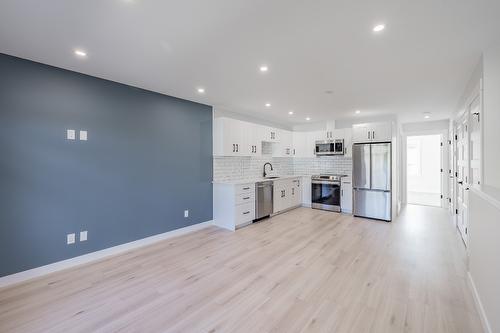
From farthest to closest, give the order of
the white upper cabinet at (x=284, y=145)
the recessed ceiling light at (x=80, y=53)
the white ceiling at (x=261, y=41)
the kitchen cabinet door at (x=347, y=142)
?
the white upper cabinet at (x=284, y=145), the kitchen cabinet door at (x=347, y=142), the recessed ceiling light at (x=80, y=53), the white ceiling at (x=261, y=41)

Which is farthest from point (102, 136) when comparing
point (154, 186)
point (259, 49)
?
point (259, 49)

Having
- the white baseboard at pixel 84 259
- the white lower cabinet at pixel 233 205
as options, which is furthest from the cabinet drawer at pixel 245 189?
the white baseboard at pixel 84 259

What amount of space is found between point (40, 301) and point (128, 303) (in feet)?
3.09

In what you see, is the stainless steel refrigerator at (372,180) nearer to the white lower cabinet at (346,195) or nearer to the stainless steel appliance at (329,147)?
the white lower cabinet at (346,195)

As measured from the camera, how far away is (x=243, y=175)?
18.8 feet

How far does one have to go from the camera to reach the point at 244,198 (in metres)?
4.83

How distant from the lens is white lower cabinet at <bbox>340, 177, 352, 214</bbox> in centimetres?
598

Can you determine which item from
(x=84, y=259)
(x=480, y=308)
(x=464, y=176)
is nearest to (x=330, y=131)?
(x=464, y=176)

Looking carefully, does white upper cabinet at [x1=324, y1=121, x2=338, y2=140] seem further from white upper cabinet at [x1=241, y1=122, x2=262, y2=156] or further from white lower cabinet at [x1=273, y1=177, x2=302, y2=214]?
white upper cabinet at [x1=241, y1=122, x2=262, y2=156]

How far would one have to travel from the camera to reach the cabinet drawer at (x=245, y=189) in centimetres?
466

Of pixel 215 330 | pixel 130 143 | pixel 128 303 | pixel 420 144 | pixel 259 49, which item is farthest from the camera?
pixel 420 144

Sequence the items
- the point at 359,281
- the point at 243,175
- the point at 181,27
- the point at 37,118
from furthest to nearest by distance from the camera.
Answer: the point at 243,175 < the point at 37,118 < the point at 359,281 < the point at 181,27

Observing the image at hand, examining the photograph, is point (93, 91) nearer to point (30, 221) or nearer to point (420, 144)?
point (30, 221)

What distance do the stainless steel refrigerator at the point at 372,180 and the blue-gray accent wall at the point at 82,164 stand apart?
4081 millimetres
